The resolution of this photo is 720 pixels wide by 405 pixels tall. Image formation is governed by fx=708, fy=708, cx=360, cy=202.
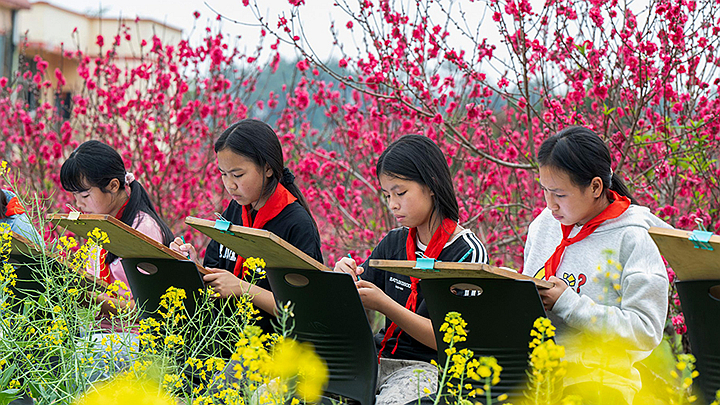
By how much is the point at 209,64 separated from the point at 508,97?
9.50 ft

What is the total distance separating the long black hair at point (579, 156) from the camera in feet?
6.82

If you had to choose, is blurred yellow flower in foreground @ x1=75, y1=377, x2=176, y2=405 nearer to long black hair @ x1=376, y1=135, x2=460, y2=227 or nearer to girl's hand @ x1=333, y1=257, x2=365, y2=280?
girl's hand @ x1=333, y1=257, x2=365, y2=280

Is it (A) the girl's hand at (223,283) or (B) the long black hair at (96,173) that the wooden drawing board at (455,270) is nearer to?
(A) the girl's hand at (223,283)

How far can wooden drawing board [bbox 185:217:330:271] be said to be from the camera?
75.6 inches

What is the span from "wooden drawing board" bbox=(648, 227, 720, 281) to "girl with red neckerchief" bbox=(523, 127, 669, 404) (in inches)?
6.9

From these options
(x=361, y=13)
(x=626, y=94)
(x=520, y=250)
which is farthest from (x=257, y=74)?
(x=626, y=94)

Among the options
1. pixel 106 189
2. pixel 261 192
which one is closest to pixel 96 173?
pixel 106 189

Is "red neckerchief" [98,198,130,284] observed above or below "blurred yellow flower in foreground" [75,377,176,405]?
above

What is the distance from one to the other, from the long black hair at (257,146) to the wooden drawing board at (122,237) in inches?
22.4

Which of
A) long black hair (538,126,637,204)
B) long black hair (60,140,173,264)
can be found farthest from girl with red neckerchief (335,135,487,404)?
long black hair (60,140,173,264)

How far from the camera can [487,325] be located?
1794 millimetres

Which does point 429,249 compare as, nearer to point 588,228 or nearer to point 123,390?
point 588,228

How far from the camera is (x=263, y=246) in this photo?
1994 mm

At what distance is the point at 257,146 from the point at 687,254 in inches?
65.0
